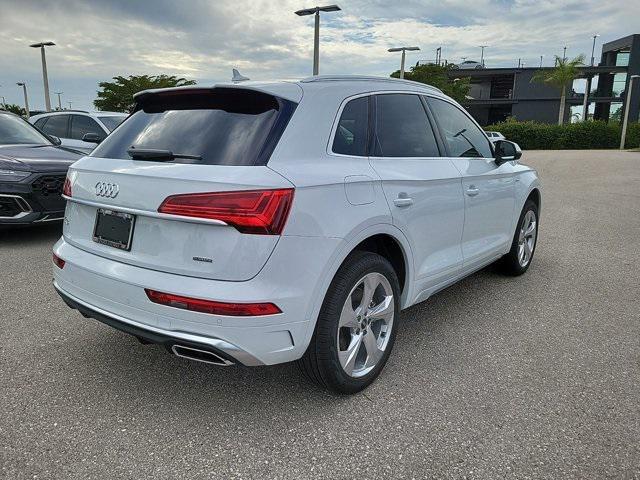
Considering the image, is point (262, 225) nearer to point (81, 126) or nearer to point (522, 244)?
point (522, 244)

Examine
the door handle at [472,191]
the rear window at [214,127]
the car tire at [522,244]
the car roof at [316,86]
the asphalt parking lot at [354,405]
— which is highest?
the car roof at [316,86]

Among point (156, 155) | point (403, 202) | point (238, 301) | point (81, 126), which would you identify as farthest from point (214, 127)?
point (81, 126)

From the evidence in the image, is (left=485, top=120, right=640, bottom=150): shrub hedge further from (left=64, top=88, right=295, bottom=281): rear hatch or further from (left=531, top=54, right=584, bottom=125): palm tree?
(left=64, top=88, right=295, bottom=281): rear hatch

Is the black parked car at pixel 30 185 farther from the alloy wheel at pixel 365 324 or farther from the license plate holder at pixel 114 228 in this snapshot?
the alloy wheel at pixel 365 324

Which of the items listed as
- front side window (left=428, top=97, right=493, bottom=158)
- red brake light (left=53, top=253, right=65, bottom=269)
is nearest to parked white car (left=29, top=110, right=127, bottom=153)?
red brake light (left=53, top=253, right=65, bottom=269)

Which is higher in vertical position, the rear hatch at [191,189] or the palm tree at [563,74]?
the palm tree at [563,74]

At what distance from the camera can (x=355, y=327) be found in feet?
9.21

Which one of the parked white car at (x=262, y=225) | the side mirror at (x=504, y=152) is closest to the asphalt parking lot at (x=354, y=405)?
the parked white car at (x=262, y=225)

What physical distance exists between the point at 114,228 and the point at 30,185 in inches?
156

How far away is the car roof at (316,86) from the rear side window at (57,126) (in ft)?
27.4

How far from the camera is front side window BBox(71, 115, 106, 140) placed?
1005cm

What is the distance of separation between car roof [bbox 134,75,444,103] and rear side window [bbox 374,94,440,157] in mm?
89

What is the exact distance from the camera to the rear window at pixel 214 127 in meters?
2.41

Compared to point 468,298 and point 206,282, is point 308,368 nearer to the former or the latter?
point 206,282
